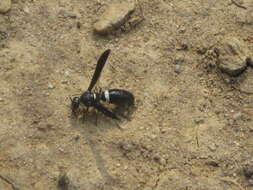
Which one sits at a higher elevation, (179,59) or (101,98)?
(179,59)

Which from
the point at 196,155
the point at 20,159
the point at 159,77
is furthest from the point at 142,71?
the point at 20,159

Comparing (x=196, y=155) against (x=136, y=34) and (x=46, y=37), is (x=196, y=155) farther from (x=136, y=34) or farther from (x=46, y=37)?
(x=46, y=37)

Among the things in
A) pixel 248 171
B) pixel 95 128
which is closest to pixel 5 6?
pixel 95 128

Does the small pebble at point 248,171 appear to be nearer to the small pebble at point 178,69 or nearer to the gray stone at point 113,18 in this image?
the small pebble at point 178,69

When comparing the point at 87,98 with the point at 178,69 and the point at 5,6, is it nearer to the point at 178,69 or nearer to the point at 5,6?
the point at 178,69

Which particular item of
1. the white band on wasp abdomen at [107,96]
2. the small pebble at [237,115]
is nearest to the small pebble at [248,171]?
the small pebble at [237,115]

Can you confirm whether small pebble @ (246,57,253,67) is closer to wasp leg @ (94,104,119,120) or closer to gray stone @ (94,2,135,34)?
gray stone @ (94,2,135,34)
